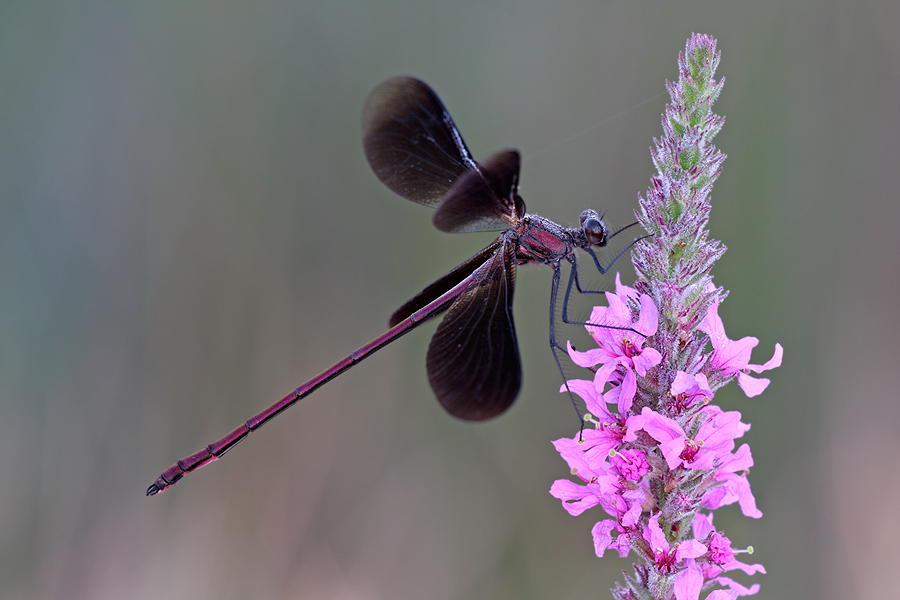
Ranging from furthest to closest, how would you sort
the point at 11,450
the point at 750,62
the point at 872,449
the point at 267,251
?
the point at 267,251 → the point at 750,62 → the point at 11,450 → the point at 872,449

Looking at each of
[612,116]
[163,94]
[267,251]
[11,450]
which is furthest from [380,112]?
[11,450]

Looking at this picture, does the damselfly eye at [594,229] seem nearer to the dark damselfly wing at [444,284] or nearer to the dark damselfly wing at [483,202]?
the dark damselfly wing at [483,202]

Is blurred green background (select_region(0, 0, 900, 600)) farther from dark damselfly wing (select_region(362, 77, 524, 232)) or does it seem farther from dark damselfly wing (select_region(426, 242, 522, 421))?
dark damselfly wing (select_region(426, 242, 522, 421))

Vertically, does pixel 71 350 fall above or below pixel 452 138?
above

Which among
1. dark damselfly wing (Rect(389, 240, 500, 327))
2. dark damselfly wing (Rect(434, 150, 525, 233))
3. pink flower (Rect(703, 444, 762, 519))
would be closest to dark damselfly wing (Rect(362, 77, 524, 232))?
dark damselfly wing (Rect(434, 150, 525, 233))

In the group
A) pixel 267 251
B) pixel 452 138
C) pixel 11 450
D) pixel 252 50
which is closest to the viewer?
pixel 452 138

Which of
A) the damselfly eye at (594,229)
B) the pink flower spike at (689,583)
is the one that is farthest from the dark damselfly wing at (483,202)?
the pink flower spike at (689,583)

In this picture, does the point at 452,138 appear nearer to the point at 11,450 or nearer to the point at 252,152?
the point at 252,152
